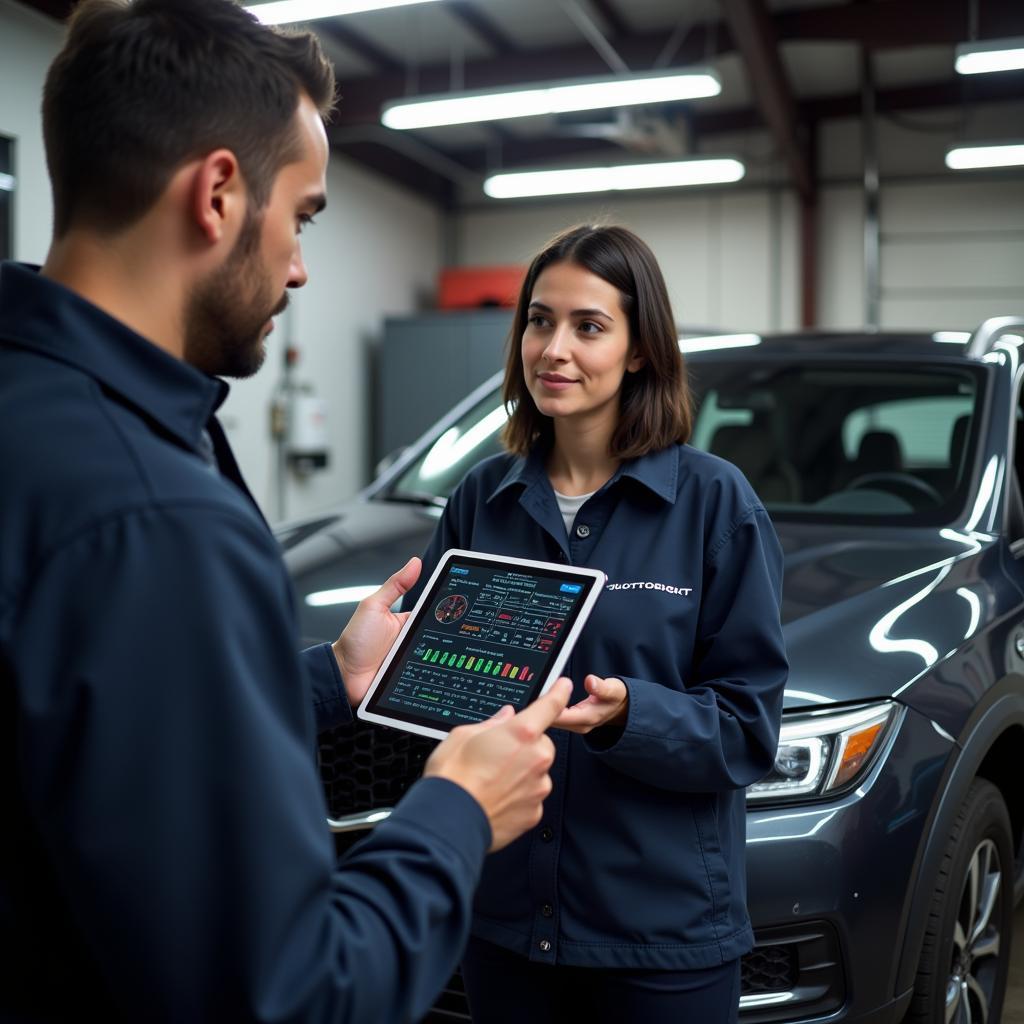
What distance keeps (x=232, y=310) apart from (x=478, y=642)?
593mm

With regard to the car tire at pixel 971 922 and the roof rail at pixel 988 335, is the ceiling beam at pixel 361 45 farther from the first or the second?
the car tire at pixel 971 922

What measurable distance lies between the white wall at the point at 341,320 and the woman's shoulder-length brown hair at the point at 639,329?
703 cm

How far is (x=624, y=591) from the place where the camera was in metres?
1.52

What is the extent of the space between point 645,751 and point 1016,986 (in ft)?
6.42

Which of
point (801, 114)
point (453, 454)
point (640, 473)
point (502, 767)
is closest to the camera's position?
point (502, 767)

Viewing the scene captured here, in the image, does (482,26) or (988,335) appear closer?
(988,335)

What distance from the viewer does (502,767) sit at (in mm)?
935

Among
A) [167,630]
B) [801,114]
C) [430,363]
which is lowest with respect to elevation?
[167,630]

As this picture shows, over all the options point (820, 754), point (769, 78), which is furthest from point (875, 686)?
point (769, 78)

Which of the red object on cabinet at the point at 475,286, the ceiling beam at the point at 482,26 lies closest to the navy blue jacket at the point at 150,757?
the ceiling beam at the point at 482,26

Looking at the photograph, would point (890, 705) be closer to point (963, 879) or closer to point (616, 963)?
point (963, 879)

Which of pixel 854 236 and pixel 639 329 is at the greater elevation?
pixel 854 236

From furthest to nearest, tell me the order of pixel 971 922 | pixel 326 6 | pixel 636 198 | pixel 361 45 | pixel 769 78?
1. pixel 636 198
2. pixel 361 45
3. pixel 769 78
4. pixel 326 6
5. pixel 971 922

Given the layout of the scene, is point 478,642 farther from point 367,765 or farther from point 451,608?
point 367,765
